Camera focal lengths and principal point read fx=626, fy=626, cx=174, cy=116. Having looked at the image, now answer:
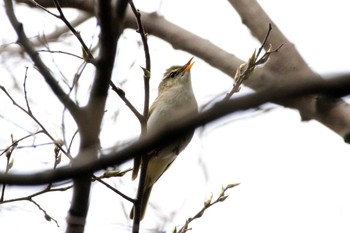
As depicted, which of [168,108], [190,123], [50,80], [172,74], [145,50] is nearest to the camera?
[190,123]

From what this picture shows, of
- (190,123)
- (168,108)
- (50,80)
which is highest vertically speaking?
(168,108)

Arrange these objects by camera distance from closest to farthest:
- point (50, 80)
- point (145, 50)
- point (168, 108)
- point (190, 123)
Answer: point (190, 123), point (50, 80), point (145, 50), point (168, 108)

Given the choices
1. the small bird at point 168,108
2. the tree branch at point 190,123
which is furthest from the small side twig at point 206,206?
the tree branch at point 190,123

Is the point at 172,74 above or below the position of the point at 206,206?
above

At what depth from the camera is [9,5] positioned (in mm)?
2193

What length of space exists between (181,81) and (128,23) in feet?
2.11

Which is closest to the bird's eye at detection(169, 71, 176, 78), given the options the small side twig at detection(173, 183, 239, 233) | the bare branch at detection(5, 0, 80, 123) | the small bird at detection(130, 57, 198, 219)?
the small bird at detection(130, 57, 198, 219)

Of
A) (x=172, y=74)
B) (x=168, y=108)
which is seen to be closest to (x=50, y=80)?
(x=168, y=108)

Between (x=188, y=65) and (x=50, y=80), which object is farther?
(x=188, y=65)

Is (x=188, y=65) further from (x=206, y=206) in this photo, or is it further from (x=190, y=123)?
(x=190, y=123)

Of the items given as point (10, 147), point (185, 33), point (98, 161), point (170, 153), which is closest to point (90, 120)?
point (98, 161)

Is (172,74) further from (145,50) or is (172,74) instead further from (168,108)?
(145,50)

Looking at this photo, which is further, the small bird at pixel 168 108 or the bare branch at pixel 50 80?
the small bird at pixel 168 108

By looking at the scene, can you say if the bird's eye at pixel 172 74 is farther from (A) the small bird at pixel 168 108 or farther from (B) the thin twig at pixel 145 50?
(B) the thin twig at pixel 145 50
